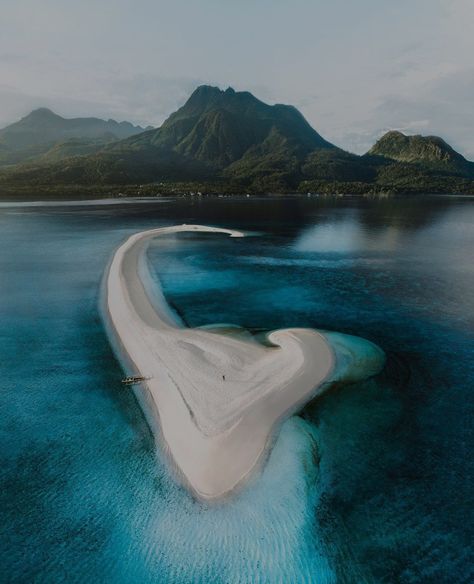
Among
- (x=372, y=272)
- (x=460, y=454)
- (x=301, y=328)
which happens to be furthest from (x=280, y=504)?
(x=372, y=272)

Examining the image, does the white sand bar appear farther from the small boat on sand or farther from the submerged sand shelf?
the small boat on sand

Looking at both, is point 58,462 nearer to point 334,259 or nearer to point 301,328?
point 301,328

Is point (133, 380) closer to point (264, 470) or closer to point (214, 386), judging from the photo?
point (214, 386)

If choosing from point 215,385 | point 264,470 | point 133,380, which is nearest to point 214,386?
point 215,385

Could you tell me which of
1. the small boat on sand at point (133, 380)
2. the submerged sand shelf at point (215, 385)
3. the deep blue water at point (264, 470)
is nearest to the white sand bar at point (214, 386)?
the submerged sand shelf at point (215, 385)

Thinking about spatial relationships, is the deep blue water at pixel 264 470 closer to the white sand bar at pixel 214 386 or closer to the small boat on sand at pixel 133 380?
the small boat on sand at pixel 133 380

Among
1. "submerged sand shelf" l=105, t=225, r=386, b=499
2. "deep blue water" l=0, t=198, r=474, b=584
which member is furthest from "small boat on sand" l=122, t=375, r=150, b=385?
"deep blue water" l=0, t=198, r=474, b=584
